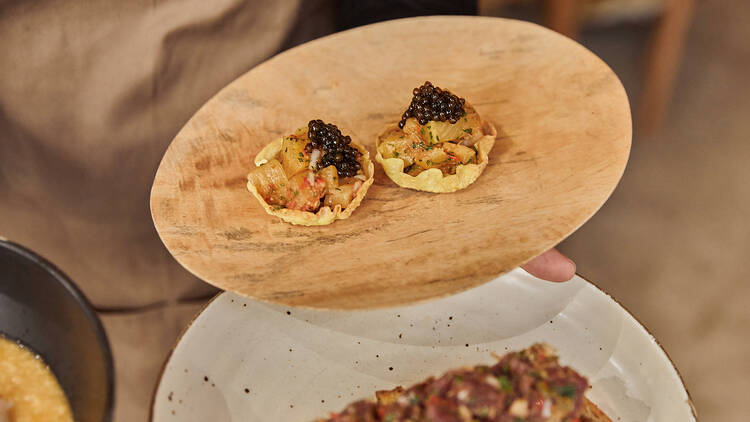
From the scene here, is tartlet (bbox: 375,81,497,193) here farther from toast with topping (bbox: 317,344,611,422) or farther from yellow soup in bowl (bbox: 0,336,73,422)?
yellow soup in bowl (bbox: 0,336,73,422)

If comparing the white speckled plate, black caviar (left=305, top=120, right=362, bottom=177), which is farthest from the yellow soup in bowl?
black caviar (left=305, top=120, right=362, bottom=177)

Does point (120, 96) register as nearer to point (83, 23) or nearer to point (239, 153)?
point (83, 23)

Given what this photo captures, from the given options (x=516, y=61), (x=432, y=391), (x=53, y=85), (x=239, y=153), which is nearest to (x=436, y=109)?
(x=516, y=61)

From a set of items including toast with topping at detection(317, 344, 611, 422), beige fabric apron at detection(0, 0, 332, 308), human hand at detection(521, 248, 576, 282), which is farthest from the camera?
beige fabric apron at detection(0, 0, 332, 308)

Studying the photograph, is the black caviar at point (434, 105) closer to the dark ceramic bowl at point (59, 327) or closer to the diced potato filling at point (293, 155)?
the diced potato filling at point (293, 155)

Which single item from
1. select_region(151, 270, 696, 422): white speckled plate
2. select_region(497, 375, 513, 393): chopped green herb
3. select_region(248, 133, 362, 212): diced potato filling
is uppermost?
select_region(248, 133, 362, 212): diced potato filling

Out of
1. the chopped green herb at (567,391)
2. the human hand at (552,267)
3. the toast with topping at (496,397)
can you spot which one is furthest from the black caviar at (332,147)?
the chopped green herb at (567,391)
